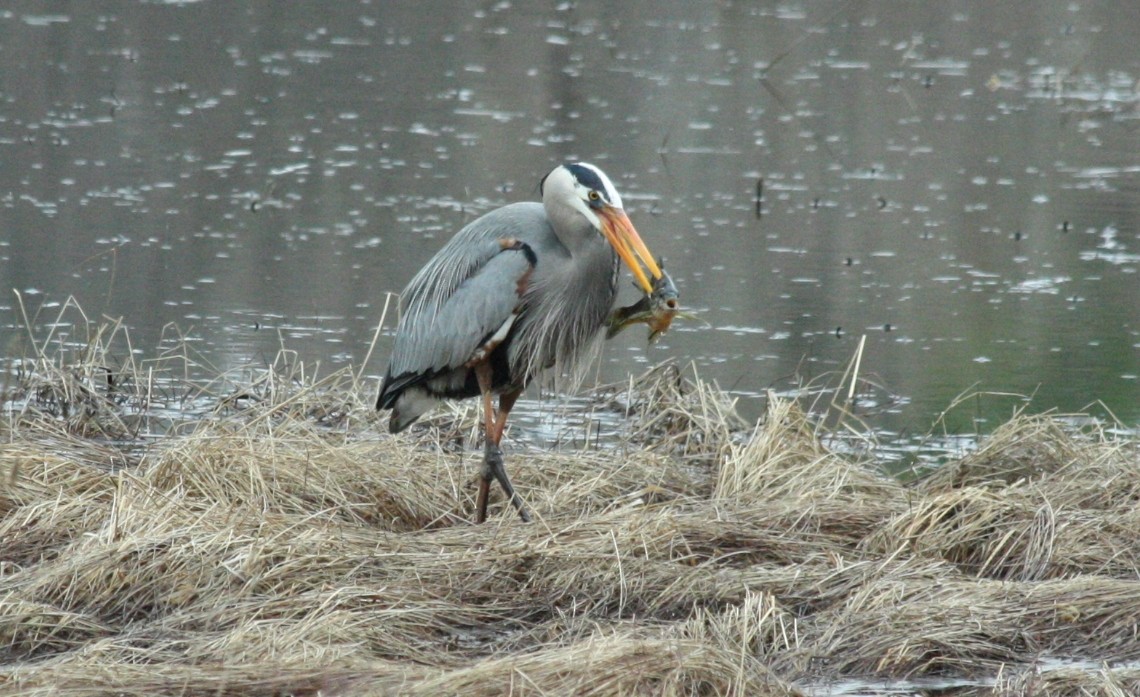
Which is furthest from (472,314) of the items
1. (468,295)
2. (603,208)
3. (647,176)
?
(647,176)

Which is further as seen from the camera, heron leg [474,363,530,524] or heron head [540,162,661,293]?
heron leg [474,363,530,524]

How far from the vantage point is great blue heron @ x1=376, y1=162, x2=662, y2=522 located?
5824mm

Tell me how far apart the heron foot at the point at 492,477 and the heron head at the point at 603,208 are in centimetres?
80

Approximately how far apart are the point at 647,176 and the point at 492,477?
742 cm

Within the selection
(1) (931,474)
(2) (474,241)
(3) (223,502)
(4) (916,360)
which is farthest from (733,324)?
(3) (223,502)

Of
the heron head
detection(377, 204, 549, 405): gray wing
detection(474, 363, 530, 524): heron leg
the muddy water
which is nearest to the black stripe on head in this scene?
the heron head

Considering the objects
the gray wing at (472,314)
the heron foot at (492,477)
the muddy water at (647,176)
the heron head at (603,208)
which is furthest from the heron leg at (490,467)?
the muddy water at (647,176)

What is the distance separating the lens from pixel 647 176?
13.1 metres

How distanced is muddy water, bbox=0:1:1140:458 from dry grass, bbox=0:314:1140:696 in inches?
54.6

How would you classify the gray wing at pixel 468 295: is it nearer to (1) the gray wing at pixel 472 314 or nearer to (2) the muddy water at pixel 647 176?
(1) the gray wing at pixel 472 314

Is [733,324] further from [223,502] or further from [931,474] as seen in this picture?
[223,502]

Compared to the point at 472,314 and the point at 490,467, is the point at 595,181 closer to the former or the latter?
the point at 472,314

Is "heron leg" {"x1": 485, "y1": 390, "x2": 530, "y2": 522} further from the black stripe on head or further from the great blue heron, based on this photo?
the black stripe on head

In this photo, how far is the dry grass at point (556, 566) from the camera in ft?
13.6
